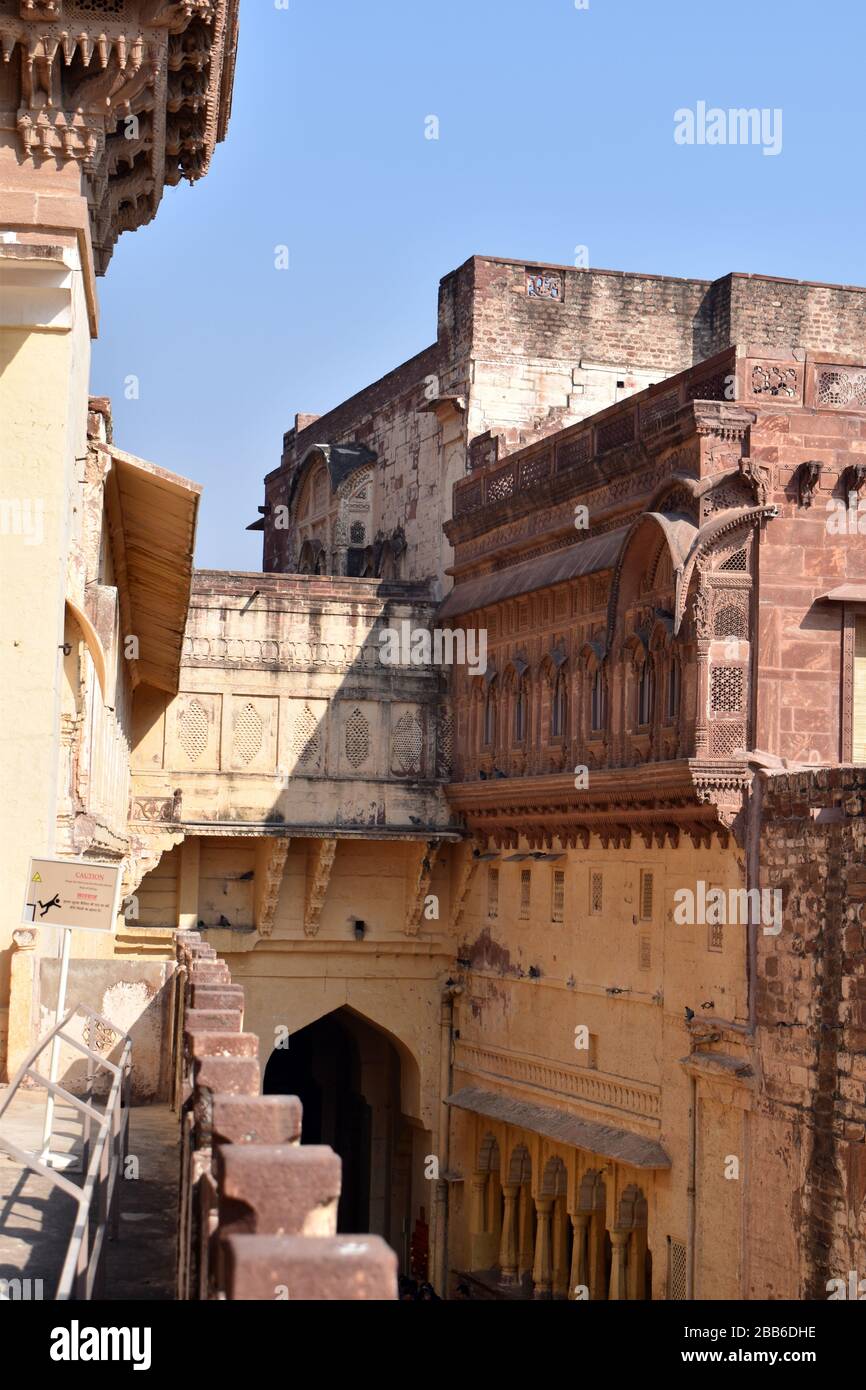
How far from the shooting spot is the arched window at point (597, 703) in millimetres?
19609

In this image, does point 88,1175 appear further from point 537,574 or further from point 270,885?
point 270,885

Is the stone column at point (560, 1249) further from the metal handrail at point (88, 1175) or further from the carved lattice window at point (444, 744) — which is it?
the metal handrail at point (88, 1175)

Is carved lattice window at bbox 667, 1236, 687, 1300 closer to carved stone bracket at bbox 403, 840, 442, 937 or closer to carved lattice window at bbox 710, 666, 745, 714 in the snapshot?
carved lattice window at bbox 710, 666, 745, 714

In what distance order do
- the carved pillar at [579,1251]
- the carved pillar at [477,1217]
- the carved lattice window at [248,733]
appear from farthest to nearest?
1. the carved lattice window at [248,733]
2. the carved pillar at [477,1217]
3. the carved pillar at [579,1251]

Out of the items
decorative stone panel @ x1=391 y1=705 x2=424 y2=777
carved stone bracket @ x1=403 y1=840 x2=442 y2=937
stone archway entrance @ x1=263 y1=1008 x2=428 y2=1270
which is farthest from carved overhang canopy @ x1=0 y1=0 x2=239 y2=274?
stone archway entrance @ x1=263 y1=1008 x2=428 y2=1270

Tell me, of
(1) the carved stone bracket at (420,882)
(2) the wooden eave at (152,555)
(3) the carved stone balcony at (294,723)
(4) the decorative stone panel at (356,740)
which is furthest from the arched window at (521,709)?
(2) the wooden eave at (152,555)

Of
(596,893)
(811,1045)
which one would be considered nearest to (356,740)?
(596,893)

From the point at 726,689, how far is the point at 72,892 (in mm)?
8412

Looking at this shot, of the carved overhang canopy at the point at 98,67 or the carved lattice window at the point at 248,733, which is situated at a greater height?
the carved overhang canopy at the point at 98,67

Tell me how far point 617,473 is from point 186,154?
5.64 meters

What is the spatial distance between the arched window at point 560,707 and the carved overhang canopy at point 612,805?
0.50m

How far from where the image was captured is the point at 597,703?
19750 mm

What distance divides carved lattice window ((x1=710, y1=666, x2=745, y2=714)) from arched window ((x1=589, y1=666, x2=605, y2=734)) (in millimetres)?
2789

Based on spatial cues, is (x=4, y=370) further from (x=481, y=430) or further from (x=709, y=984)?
(x=481, y=430)
